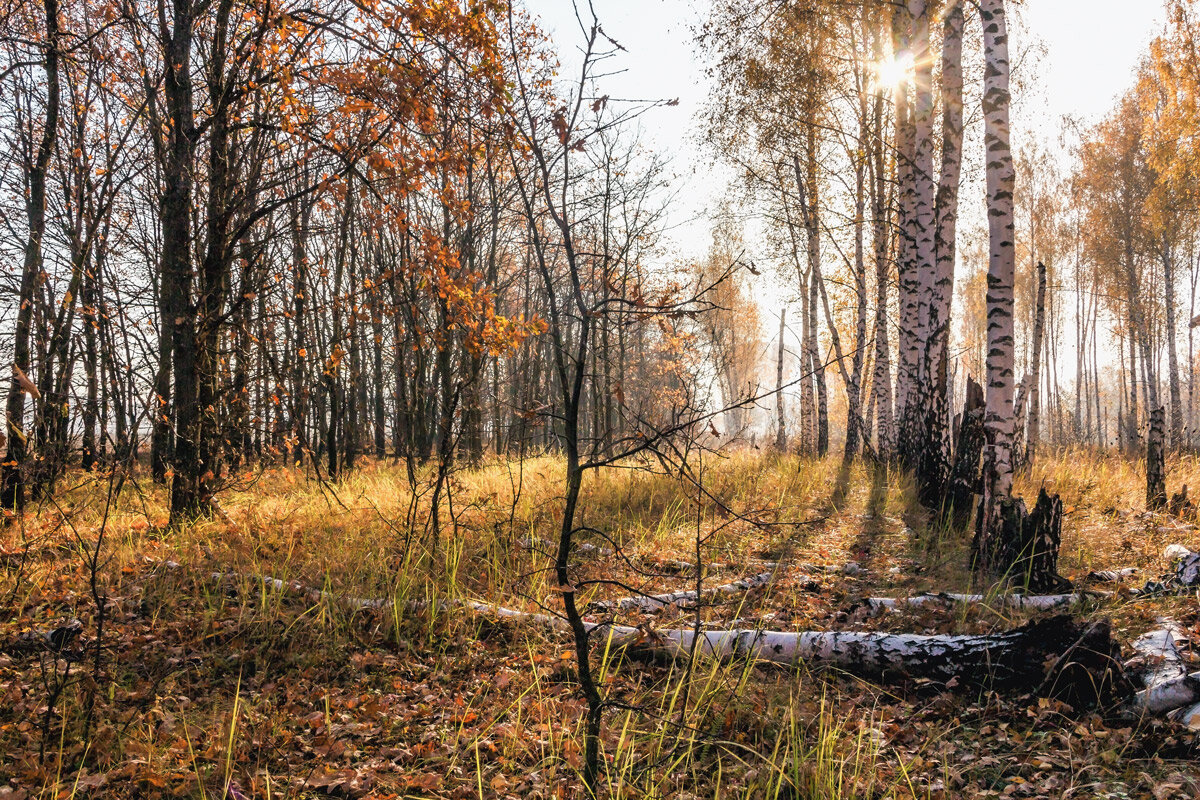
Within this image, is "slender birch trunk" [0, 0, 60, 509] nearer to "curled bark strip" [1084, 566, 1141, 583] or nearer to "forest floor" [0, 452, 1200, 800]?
"forest floor" [0, 452, 1200, 800]

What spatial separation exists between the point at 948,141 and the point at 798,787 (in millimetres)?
6678

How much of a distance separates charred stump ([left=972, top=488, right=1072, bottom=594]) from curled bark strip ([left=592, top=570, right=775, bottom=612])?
5.70 feet

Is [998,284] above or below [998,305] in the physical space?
above

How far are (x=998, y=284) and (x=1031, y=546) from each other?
209 cm

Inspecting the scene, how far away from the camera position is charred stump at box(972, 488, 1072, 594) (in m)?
4.51

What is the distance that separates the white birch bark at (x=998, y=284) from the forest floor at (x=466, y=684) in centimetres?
74

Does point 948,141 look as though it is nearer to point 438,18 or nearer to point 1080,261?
point 438,18

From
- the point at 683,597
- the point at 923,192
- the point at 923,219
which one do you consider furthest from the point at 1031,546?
the point at 923,192

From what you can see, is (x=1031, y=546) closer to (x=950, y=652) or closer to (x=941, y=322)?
(x=950, y=652)

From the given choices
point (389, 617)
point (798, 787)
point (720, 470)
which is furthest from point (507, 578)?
point (720, 470)

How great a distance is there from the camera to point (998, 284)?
5121 mm

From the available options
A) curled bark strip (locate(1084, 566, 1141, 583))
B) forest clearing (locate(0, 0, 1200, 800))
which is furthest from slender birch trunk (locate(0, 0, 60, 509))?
curled bark strip (locate(1084, 566, 1141, 583))

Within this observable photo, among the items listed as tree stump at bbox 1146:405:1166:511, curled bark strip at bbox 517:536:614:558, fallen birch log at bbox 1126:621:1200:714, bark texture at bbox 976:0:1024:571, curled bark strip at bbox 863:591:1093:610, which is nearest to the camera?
fallen birch log at bbox 1126:621:1200:714

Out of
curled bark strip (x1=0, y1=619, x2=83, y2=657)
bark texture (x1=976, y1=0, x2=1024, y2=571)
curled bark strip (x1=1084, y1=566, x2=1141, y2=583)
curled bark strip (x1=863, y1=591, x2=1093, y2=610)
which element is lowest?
curled bark strip (x1=863, y1=591, x2=1093, y2=610)
